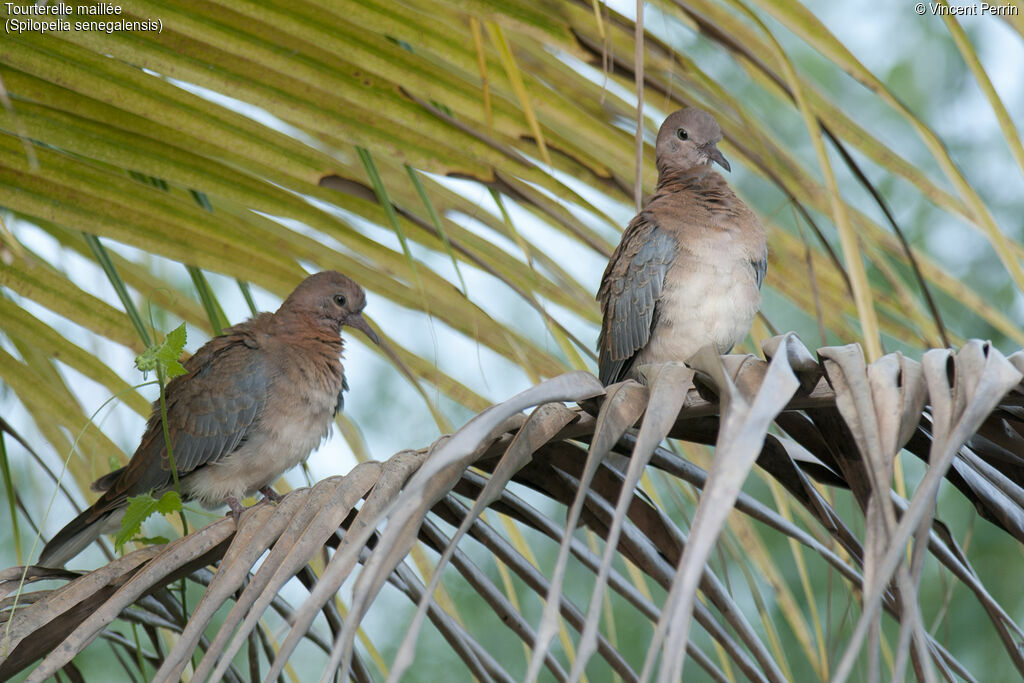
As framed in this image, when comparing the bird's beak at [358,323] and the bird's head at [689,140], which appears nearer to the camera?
the bird's head at [689,140]

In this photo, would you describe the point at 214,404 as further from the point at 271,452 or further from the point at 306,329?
the point at 306,329

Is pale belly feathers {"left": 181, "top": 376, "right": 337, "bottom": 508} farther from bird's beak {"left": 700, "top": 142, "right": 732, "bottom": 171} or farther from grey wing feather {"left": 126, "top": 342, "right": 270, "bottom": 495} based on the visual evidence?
bird's beak {"left": 700, "top": 142, "right": 732, "bottom": 171}

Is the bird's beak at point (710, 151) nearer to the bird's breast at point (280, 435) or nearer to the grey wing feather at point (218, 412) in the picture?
the bird's breast at point (280, 435)

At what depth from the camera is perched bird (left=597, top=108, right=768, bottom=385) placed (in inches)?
80.2

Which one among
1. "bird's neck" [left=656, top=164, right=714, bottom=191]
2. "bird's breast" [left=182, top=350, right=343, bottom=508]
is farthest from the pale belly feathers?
"bird's neck" [left=656, top=164, right=714, bottom=191]

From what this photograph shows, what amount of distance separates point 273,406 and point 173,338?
1.08m

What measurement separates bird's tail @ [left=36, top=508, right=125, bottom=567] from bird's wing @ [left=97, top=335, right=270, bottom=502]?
9.8 inches

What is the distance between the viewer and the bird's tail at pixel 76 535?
195 centimetres

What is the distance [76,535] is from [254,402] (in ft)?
1.57

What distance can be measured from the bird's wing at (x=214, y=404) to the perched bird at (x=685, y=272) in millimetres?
787

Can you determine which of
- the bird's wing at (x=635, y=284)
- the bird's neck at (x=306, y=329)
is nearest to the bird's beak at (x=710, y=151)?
the bird's wing at (x=635, y=284)

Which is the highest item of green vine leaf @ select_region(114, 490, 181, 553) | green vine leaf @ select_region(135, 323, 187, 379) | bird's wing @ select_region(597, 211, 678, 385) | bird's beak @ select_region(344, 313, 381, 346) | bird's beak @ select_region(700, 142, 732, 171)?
bird's beak @ select_region(700, 142, 732, 171)

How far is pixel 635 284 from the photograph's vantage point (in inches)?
83.9

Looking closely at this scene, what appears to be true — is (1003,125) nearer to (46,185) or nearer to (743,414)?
(743,414)
